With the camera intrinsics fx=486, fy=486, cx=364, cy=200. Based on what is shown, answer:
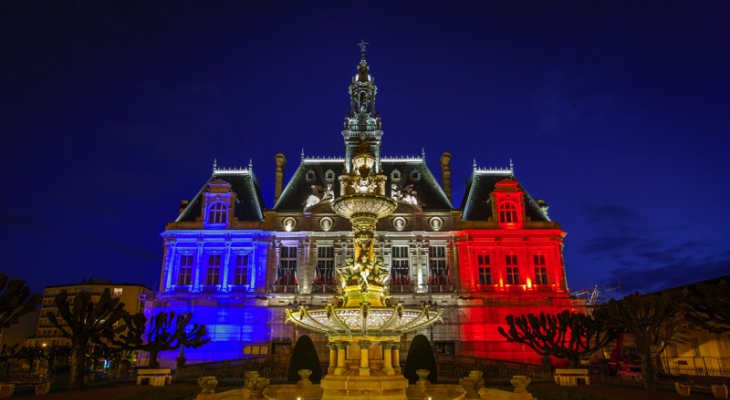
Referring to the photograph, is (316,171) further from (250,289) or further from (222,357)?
(222,357)

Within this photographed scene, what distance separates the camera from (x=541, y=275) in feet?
128

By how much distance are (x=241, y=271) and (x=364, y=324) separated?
2706 centimetres

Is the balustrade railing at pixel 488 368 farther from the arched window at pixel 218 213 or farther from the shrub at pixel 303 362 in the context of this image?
the arched window at pixel 218 213

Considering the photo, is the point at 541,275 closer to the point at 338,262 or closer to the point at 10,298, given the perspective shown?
the point at 338,262

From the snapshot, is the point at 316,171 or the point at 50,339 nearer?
the point at 316,171

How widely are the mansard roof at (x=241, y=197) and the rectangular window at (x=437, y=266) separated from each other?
14.8 m

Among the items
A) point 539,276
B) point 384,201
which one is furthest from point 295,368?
point 539,276

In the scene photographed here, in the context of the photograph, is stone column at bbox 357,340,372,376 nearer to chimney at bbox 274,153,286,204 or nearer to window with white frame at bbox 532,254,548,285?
window with white frame at bbox 532,254,548,285

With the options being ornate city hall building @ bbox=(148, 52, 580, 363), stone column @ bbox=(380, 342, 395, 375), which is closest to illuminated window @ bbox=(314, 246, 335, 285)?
ornate city hall building @ bbox=(148, 52, 580, 363)

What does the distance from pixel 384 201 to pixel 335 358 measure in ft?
16.9

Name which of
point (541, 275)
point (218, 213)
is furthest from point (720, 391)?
point (218, 213)

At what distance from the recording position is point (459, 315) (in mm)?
37438

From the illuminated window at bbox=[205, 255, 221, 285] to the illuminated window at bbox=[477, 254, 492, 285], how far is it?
20851 millimetres

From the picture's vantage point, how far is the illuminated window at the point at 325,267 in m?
38.2
